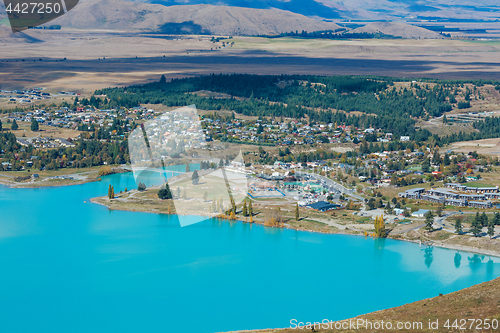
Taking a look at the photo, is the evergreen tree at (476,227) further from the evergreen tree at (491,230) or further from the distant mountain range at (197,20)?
the distant mountain range at (197,20)

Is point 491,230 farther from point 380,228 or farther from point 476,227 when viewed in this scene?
point 380,228

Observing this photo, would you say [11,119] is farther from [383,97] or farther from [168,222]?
[383,97]

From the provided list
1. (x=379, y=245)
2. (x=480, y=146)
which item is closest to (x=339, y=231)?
(x=379, y=245)

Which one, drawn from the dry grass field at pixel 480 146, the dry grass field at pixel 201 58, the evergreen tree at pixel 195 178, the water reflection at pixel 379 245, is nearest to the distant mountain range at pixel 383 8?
the dry grass field at pixel 201 58

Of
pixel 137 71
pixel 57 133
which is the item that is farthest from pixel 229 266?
pixel 137 71

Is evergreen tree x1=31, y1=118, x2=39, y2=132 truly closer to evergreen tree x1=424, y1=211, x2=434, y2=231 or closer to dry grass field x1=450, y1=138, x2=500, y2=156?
dry grass field x1=450, y1=138, x2=500, y2=156
